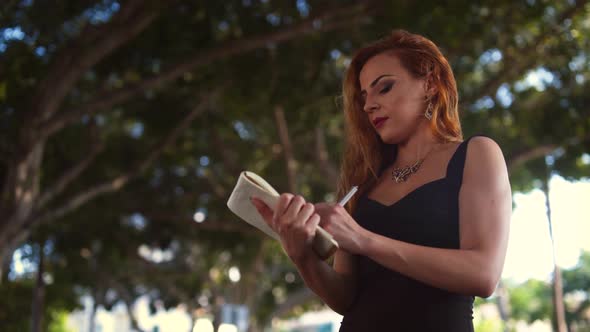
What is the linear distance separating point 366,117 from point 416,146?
261 millimetres

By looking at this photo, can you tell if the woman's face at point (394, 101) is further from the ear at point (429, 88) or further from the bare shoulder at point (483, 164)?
the bare shoulder at point (483, 164)

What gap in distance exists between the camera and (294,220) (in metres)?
1.83

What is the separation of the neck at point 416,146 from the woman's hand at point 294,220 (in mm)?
491

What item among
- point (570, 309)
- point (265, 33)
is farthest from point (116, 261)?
point (570, 309)

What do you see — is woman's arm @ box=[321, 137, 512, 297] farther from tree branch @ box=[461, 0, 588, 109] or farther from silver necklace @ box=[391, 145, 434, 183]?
tree branch @ box=[461, 0, 588, 109]

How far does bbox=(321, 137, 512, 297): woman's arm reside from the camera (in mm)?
1813

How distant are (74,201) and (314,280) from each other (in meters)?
8.55

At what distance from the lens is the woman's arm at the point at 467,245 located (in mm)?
1813

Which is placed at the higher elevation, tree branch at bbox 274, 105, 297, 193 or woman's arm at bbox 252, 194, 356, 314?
tree branch at bbox 274, 105, 297, 193

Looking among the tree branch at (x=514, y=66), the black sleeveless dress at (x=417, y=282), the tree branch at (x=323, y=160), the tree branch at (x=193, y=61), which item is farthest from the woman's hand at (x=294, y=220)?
the tree branch at (x=323, y=160)

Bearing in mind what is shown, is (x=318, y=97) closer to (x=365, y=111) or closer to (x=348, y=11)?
(x=348, y=11)

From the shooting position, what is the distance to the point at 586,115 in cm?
1092

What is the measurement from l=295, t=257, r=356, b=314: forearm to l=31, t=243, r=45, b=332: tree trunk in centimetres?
1187

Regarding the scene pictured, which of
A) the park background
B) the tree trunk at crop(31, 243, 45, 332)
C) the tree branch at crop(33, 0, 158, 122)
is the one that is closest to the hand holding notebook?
the park background
